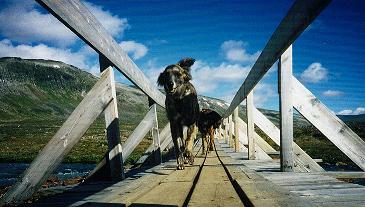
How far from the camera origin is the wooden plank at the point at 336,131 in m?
3.49

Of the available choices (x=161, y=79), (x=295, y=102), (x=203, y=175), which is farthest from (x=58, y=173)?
(x=295, y=102)

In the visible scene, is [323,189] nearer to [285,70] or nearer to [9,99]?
[285,70]

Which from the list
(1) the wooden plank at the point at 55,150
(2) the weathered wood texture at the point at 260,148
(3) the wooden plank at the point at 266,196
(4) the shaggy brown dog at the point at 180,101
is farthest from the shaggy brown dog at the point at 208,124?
(3) the wooden plank at the point at 266,196

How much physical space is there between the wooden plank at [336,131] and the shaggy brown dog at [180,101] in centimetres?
341

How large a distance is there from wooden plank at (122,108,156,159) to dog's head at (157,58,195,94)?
0.62 metres

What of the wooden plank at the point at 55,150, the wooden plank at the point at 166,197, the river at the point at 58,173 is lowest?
the river at the point at 58,173

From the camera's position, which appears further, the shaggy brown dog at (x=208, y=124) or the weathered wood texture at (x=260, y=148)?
the shaggy brown dog at (x=208, y=124)

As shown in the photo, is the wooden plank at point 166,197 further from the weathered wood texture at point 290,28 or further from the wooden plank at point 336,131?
the weathered wood texture at point 290,28

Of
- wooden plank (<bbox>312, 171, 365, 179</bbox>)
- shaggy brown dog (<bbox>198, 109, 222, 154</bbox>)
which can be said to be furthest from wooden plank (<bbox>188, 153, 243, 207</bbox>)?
shaggy brown dog (<bbox>198, 109, 222, 154</bbox>)

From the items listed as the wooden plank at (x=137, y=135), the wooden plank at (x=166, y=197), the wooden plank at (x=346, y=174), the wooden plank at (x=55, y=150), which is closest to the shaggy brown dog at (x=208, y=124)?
the wooden plank at (x=137, y=135)

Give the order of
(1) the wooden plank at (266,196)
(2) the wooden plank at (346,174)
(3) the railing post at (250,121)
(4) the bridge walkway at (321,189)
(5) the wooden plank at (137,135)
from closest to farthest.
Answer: (1) the wooden plank at (266,196) < (4) the bridge walkway at (321,189) < (2) the wooden plank at (346,174) < (5) the wooden plank at (137,135) < (3) the railing post at (250,121)

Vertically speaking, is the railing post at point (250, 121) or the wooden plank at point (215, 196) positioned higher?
the railing post at point (250, 121)

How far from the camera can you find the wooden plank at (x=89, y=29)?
9.13 feet

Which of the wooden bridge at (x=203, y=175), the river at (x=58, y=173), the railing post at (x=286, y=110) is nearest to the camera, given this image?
the wooden bridge at (x=203, y=175)
